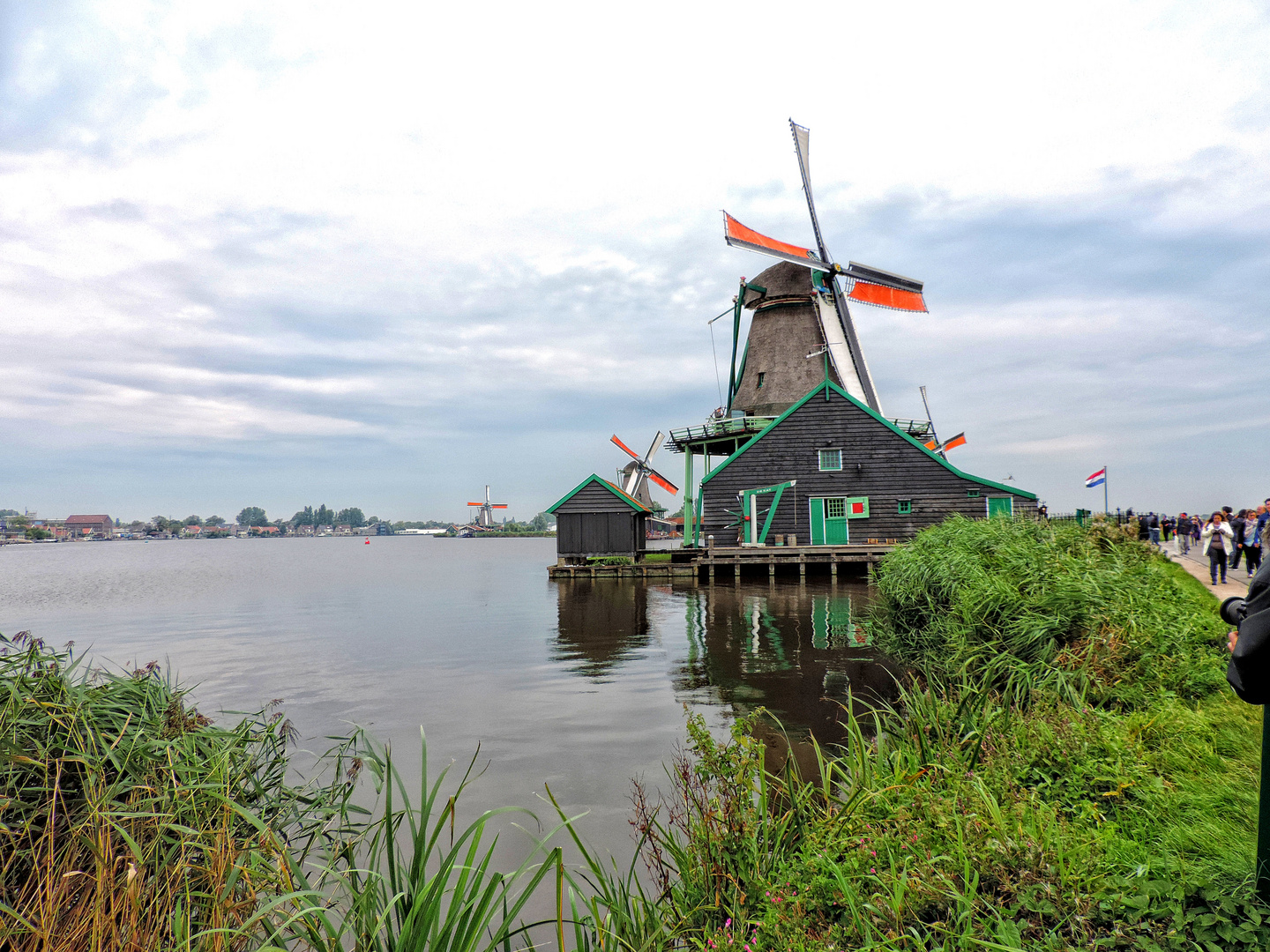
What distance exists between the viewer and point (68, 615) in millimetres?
19422

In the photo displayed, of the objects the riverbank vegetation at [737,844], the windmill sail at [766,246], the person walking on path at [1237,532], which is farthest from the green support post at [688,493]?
the riverbank vegetation at [737,844]

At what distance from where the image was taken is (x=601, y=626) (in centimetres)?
1573

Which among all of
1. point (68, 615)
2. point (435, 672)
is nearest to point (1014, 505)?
point (435, 672)

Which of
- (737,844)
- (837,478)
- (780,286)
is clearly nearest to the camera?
(737,844)

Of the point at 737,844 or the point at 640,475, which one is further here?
the point at 640,475

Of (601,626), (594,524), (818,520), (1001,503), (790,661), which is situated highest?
(1001,503)

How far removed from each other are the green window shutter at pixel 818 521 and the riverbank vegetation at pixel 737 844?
20.6 metres

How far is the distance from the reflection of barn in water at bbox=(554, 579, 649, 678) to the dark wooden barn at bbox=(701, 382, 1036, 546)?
6.09 metres

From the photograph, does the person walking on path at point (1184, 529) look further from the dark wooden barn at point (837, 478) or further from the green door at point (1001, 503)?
the green door at point (1001, 503)

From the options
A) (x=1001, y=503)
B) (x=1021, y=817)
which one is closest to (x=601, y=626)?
(x=1021, y=817)

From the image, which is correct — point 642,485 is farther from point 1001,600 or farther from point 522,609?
point 1001,600

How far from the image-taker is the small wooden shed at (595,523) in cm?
2884

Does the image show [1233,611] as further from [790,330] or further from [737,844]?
[790,330]

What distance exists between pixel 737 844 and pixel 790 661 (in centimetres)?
743
